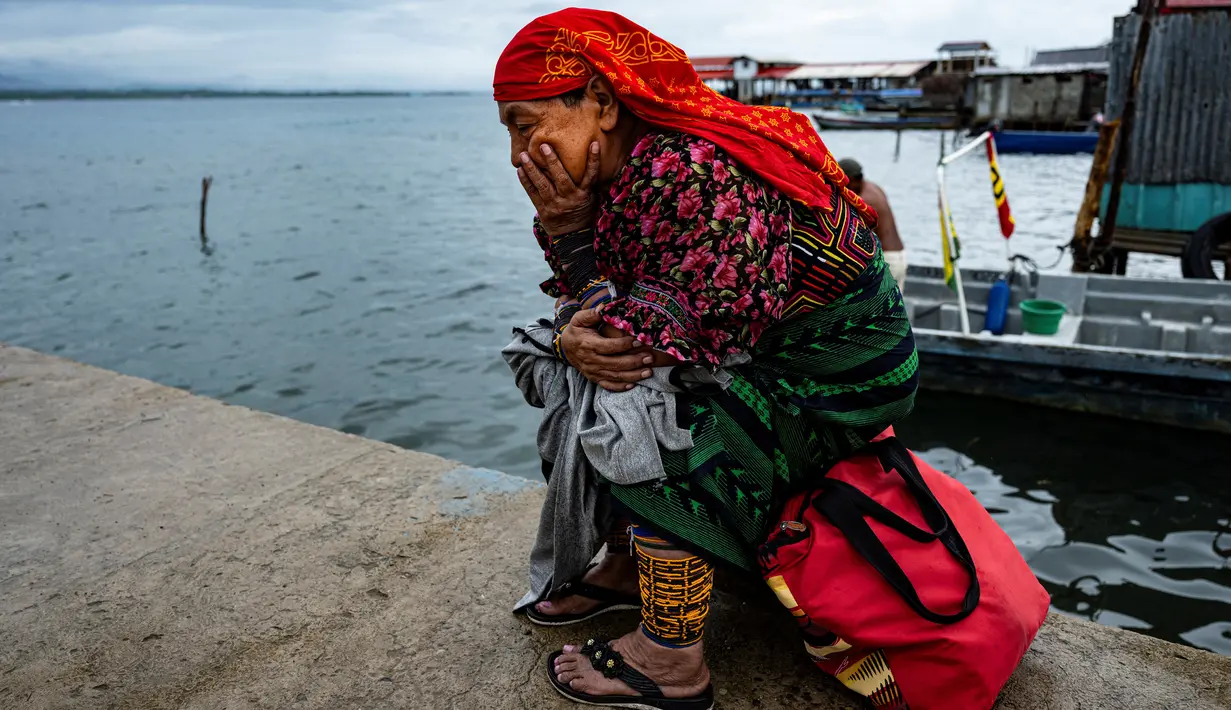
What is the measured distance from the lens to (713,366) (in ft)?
5.54

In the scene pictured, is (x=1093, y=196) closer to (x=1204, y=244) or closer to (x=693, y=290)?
(x=1204, y=244)

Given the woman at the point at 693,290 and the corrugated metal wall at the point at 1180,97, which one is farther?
the corrugated metal wall at the point at 1180,97

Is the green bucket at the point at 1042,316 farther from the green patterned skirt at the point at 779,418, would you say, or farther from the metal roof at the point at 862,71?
the metal roof at the point at 862,71

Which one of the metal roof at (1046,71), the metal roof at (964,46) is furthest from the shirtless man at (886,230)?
the metal roof at (964,46)

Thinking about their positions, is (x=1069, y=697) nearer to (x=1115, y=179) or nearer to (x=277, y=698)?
(x=277, y=698)

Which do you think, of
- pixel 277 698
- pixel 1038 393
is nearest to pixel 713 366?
pixel 277 698

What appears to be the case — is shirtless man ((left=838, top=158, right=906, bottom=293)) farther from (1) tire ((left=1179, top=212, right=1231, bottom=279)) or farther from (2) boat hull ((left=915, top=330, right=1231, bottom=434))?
(1) tire ((left=1179, top=212, right=1231, bottom=279))

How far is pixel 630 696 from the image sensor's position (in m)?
1.81

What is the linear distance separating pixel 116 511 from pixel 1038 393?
19.9ft

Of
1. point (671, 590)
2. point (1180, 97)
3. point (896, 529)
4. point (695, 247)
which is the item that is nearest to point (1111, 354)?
point (1180, 97)

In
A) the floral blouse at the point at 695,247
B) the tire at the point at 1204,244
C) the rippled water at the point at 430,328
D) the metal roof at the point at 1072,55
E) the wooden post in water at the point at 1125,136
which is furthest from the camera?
the metal roof at the point at 1072,55

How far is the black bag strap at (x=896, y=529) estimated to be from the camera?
5.38 feet

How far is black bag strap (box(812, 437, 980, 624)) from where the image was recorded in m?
1.64

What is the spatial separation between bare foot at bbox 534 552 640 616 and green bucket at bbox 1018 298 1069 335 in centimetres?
518
